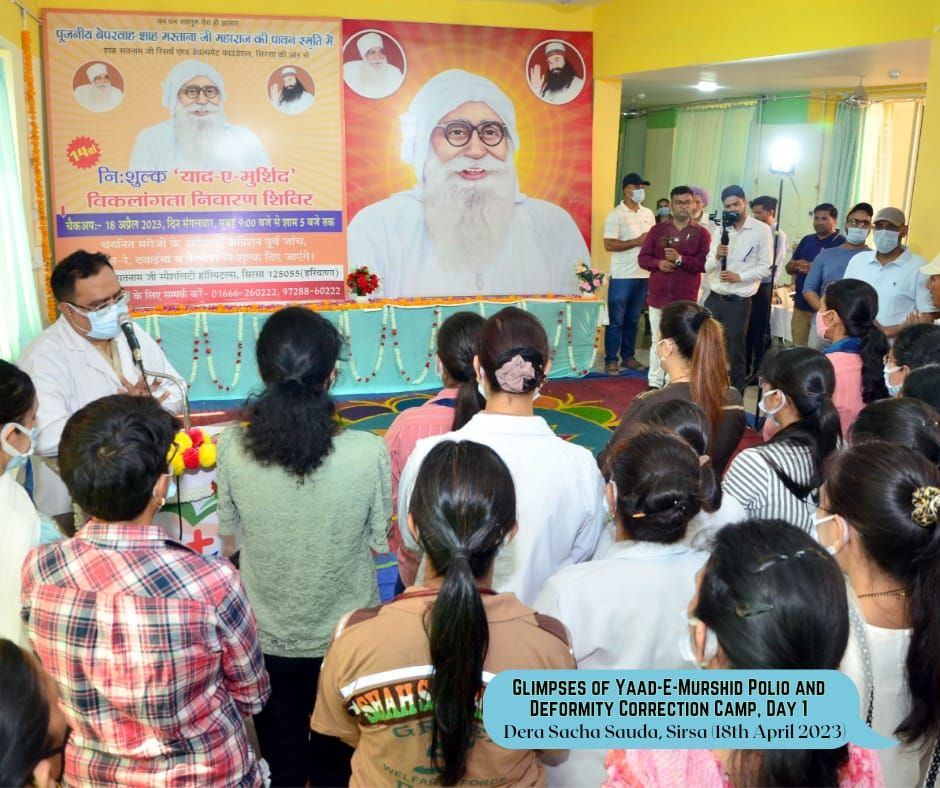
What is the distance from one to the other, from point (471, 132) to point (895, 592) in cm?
660

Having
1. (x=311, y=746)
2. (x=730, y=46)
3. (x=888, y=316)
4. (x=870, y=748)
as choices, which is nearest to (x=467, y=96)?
(x=730, y=46)

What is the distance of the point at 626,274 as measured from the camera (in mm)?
7555

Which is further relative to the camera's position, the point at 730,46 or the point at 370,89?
the point at 370,89

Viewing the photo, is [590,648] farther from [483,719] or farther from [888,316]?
[888,316]

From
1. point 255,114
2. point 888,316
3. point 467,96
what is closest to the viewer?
point 888,316

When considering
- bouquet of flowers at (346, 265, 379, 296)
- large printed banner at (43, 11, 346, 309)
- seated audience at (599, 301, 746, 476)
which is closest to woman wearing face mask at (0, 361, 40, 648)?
seated audience at (599, 301, 746, 476)

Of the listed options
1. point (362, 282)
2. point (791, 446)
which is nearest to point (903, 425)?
point (791, 446)

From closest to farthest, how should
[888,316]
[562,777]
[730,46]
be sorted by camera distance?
[562,777] < [888,316] < [730,46]

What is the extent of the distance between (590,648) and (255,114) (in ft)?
21.0

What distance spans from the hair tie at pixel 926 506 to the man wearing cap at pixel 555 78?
6.80 m

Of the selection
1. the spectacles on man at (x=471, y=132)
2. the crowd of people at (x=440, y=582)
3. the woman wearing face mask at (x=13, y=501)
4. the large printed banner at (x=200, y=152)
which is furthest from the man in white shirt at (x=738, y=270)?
the woman wearing face mask at (x=13, y=501)

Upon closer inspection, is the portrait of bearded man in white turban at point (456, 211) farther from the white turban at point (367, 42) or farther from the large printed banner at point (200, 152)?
the white turban at point (367, 42)

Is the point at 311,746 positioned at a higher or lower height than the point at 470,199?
lower

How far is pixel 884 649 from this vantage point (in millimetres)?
1422
